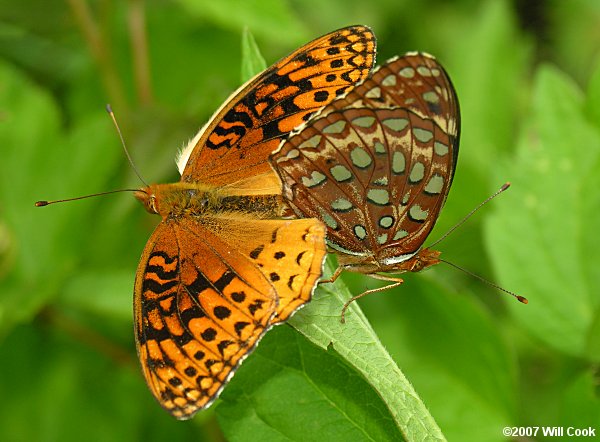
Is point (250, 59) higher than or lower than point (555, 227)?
higher

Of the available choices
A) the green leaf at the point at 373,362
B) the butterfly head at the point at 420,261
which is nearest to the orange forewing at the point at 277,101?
the butterfly head at the point at 420,261

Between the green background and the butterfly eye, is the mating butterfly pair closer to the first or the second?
the butterfly eye

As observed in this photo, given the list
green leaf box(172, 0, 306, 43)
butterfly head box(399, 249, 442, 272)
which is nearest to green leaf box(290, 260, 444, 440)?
butterfly head box(399, 249, 442, 272)

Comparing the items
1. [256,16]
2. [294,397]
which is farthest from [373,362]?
[256,16]

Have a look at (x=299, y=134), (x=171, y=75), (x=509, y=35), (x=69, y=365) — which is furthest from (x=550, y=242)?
(x=171, y=75)

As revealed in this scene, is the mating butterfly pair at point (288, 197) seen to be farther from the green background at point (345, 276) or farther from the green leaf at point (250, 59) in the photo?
the green background at point (345, 276)

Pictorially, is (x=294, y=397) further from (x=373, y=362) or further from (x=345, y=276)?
(x=345, y=276)

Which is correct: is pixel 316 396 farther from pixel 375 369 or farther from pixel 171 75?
pixel 171 75
